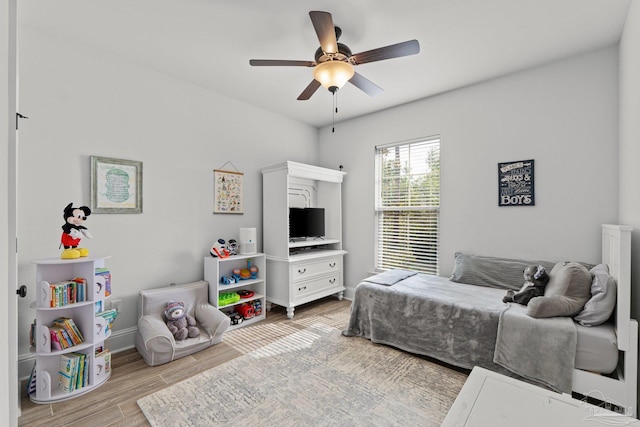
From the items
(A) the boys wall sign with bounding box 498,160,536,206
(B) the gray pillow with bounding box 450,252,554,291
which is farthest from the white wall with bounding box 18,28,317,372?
(A) the boys wall sign with bounding box 498,160,536,206

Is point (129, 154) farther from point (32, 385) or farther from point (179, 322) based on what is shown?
point (32, 385)

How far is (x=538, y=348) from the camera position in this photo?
6.59 ft

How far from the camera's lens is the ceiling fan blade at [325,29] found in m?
1.74

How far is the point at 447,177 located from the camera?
3.46m

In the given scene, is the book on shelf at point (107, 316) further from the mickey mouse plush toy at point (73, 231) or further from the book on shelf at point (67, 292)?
the mickey mouse plush toy at point (73, 231)

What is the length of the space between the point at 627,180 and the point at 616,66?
1108 mm

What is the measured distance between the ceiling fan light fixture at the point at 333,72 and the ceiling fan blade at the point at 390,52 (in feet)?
0.28

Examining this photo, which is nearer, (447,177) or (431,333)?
(431,333)

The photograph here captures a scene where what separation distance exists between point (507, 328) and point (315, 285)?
89.1 inches

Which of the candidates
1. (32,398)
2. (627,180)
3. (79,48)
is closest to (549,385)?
(627,180)

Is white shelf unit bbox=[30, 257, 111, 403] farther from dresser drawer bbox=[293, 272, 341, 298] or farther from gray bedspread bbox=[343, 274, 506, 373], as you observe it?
gray bedspread bbox=[343, 274, 506, 373]

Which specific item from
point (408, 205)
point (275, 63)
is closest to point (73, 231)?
point (275, 63)

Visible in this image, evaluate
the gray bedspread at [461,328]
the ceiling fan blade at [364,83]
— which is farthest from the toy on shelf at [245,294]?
the ceiling fan blade at [364,83]

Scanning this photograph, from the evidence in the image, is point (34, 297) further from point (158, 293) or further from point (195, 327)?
point (195, 327)
